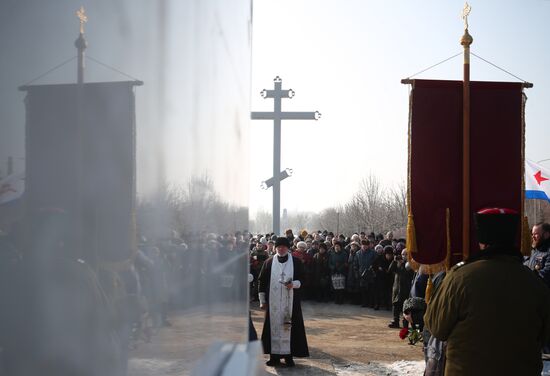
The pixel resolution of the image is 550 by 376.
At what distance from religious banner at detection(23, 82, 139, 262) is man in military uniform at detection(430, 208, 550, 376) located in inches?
Answer: 107

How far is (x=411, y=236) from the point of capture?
5039 millimetres

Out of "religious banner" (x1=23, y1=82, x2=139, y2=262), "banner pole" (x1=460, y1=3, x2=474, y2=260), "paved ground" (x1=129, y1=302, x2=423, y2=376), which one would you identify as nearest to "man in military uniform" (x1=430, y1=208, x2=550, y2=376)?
"paved ground" (x1=129, y1=302, x2=423, y2=376)

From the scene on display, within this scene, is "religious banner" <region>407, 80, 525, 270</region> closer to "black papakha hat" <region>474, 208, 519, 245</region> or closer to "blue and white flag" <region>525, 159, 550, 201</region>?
"black papakha hat" <region>474, 208, 519, 245</region>

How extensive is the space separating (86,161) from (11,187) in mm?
117

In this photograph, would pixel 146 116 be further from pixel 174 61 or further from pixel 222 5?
pixel 222 5

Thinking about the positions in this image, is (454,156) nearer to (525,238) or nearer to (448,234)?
(448,234)

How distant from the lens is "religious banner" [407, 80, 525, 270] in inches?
196

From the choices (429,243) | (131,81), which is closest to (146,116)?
(131,81)

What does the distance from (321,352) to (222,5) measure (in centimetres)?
794

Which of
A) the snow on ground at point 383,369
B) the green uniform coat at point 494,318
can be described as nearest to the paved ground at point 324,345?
the snow on ground at point 383,369

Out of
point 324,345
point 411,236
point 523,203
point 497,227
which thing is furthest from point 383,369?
point 497,227

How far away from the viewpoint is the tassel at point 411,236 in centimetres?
500

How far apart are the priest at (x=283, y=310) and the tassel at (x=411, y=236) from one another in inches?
114

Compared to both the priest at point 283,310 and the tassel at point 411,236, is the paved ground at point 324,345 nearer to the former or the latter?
the priest at point 283,310
